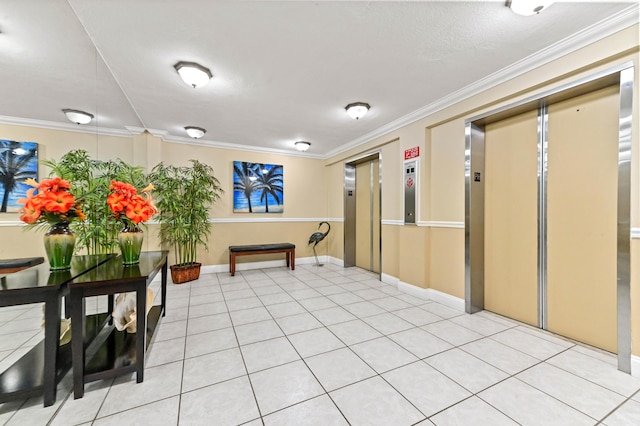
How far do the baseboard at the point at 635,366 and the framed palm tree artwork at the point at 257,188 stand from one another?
520 cm

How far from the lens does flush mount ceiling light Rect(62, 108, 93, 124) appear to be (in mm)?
2096

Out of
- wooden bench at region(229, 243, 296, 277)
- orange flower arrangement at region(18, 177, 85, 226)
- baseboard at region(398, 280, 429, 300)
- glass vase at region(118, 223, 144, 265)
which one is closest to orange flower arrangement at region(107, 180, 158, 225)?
glass vase at region(118, 223, 144, 265)

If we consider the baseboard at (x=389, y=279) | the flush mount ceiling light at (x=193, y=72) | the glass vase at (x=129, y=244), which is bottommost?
the baseboard at (x=389, y=279)

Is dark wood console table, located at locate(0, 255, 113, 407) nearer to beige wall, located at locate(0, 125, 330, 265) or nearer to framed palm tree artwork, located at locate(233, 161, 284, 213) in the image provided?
beige wall, located at locate(0, 125, 330, 265)

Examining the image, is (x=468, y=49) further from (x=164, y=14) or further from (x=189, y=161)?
(x=189, y=161)

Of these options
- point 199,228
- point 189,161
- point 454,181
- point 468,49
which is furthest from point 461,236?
point 189,161

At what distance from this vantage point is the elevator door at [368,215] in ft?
16.5

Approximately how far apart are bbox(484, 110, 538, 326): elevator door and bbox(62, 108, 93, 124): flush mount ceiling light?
4.22 meters

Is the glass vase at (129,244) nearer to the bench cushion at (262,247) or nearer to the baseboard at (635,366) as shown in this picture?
the bench cushion at (262,247)

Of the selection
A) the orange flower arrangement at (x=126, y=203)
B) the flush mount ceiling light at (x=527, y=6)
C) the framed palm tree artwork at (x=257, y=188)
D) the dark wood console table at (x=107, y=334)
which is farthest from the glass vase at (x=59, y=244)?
the framed palm tree artwork at (x=257, y=188)

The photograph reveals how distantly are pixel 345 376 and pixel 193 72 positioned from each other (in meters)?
3.00

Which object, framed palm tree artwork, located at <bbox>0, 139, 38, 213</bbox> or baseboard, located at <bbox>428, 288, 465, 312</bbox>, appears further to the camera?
baseboard, located at <bbox>428, 288, 465, 312</bbox>

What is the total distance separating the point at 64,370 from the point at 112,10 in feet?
8.26

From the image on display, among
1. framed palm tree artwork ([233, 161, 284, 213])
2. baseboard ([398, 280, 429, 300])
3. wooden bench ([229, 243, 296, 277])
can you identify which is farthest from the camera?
framed palm tree artwork ([233, 161, 284, 213])
